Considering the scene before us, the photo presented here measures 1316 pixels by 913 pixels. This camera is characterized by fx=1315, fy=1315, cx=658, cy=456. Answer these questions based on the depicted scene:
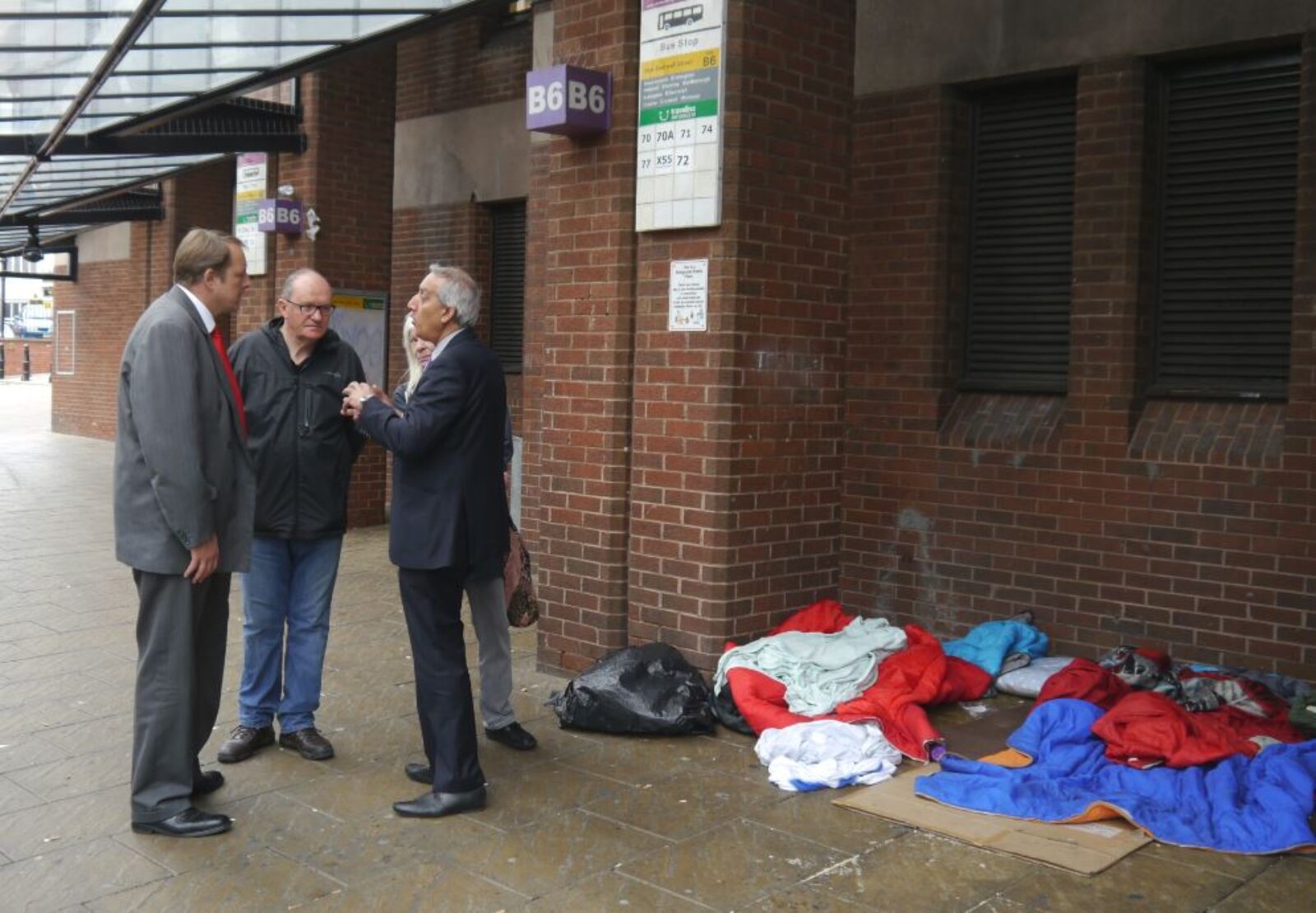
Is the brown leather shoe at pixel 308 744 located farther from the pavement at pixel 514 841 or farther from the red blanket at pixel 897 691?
the red blanket at pixel 897 691

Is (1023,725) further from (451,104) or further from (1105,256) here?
(451,104)

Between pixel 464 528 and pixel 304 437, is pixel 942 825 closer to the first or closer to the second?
pixel 464 528

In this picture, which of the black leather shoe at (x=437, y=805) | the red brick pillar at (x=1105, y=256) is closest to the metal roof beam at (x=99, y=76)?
the black leather shoe at (x=437, y=805)

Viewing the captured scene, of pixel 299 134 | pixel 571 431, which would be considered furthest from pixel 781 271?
pixel 299 134

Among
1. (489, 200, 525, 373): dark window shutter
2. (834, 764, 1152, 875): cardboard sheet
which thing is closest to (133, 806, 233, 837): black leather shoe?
(834, 764, 1152, 875): cardboard sheet

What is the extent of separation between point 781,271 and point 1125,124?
6.27 feet

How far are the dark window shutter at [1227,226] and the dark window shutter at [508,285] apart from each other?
6.07 m

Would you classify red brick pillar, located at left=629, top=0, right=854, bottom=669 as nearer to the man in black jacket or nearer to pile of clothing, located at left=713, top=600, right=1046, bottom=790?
pile of clothing, located at left=713, top=600, right=1046, bottom=790

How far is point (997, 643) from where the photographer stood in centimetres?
673

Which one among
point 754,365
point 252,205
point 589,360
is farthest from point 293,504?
point 252,205

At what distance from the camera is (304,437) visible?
5512 mm

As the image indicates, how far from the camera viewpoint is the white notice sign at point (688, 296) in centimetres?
638

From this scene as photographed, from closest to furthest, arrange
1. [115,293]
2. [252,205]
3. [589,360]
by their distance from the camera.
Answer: [589,360], [252,205], [115,293]

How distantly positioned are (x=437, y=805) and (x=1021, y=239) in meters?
4.51
